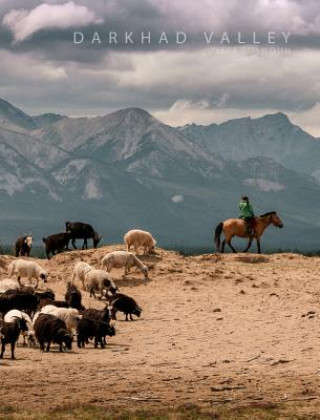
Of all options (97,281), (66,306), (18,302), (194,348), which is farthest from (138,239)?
(194,348)

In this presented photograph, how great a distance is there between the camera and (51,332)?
2678cm

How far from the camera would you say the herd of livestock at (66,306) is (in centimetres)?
2691

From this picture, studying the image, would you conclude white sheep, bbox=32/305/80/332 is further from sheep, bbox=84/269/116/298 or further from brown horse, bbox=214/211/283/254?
brown horse, bbox=214/211/283/254

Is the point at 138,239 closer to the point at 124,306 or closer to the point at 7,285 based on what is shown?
the point at 7,285

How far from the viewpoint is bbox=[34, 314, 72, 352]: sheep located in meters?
26.8

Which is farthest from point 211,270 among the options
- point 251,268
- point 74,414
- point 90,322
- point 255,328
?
point 74,414

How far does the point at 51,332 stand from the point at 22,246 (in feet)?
71.0

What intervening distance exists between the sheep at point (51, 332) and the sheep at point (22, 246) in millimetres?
20542

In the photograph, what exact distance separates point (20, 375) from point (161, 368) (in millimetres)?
4062

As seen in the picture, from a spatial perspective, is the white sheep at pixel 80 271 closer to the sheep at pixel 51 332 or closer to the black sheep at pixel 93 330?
the black sheep at pixel 93 330

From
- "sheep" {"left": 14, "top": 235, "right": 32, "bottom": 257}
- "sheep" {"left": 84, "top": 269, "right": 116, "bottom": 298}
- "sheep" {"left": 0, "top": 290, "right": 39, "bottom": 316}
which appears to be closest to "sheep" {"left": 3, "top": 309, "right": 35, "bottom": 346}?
"sheep" {"left": 0, "top": 290, "right": 39, "bottom": 316}

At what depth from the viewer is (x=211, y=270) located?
41.8 m

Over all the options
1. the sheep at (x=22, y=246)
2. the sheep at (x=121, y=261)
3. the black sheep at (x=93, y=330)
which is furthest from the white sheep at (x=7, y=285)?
the sheep at (x=22, y=246)

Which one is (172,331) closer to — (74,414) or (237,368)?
(237,368)
